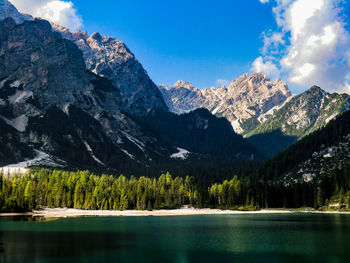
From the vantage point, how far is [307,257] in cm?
5791

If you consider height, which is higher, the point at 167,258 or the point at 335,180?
the point at 335,180

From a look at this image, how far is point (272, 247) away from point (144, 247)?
24751 millimetres

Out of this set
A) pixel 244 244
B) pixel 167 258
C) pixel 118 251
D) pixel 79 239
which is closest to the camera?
pixel 167 258

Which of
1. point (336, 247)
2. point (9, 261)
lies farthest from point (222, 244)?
point (9, 261)

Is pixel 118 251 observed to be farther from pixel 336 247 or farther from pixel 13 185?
pixel 13 185

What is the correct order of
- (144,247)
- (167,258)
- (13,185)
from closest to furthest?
1. (167,258)
2. (144,247)
3. (13,185)

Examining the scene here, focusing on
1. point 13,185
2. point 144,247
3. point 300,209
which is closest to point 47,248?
point 144,247

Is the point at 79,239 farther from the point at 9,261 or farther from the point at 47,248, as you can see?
the point at 9,261

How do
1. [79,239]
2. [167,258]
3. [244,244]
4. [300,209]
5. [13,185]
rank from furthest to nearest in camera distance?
[300,209], [13,185], [79,239], [244,244], [167,258]

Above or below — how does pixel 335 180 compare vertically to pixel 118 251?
above

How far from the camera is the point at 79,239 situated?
77562 mm

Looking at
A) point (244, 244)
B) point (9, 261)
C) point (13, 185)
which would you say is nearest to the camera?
point (9, 261)

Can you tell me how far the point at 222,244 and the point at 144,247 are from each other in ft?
53.6

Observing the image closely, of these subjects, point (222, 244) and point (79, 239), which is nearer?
point (222, 244)
